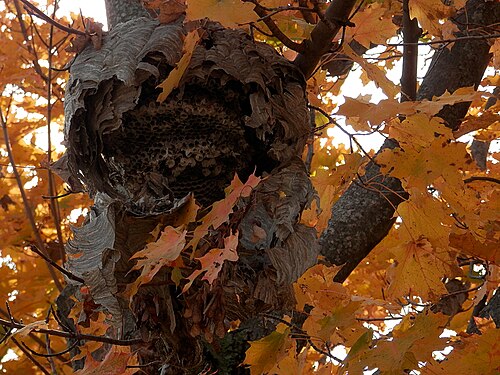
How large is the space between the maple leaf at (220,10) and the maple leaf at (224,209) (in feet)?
1.16

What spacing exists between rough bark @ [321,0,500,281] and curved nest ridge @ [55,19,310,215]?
0.55 meters

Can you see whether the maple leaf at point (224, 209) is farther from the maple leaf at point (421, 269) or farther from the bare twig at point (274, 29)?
the maple leaf at point (421, 269)

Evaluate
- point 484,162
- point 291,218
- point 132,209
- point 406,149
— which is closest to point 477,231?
point 406,149

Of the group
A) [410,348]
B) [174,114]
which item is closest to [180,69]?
[174,114]

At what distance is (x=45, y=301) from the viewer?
3555mm

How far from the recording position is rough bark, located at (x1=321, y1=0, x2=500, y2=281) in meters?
2.48

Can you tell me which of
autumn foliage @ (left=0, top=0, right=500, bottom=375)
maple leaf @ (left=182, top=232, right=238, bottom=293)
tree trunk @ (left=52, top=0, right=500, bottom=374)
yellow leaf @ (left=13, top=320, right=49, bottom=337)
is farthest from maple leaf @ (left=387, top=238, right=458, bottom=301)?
yellow leaf @ (left=13, top=320, right=49, bottom=337)

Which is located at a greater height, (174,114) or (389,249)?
(174,114)

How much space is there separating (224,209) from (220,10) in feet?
1.43

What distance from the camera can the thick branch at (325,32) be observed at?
168cm

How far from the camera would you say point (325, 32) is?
1.73 meters

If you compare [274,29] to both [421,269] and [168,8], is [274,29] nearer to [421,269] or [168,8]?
[168,8]

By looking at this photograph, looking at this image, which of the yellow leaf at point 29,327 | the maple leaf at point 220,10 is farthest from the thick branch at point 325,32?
the yellow leaf at point 29,327

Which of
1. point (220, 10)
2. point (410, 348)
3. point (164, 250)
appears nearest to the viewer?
point (164, 250)
